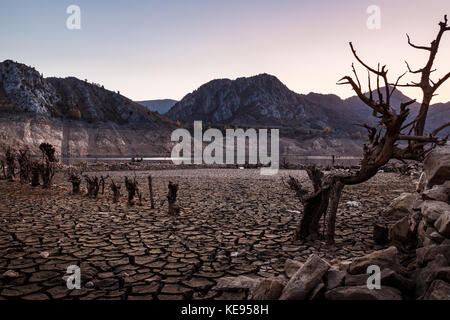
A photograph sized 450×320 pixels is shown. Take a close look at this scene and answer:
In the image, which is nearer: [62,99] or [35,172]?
[35,172]

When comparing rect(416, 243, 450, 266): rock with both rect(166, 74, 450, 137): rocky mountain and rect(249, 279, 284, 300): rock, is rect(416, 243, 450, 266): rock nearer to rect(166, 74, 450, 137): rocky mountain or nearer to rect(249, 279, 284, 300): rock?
rect(249, 279, 284, 300): rock

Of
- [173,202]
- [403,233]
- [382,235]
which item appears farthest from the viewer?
[173,202]

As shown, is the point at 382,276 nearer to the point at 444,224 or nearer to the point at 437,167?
the point at 444,224

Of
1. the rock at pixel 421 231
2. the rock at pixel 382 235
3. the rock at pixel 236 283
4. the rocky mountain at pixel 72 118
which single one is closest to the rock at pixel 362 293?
the rock at pixel 236 283

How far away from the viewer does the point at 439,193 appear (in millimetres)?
4305

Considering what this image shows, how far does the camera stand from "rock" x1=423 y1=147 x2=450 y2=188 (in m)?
4.54

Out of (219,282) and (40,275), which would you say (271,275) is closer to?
(219,282)

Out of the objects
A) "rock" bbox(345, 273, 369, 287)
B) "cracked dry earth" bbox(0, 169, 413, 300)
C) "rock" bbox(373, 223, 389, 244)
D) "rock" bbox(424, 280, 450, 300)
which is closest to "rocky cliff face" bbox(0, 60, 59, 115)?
"cracked dry earth" bbox(0, 169, 413, 300)

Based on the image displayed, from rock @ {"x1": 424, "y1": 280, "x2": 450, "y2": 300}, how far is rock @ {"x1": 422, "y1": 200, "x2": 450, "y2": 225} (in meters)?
1.66

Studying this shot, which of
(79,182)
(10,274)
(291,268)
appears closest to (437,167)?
(291,268)

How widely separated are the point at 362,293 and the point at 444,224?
168 centimetres

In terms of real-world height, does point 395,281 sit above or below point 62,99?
below

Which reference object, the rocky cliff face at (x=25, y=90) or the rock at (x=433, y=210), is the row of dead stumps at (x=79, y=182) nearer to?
the rock at (x=433, y=210)
